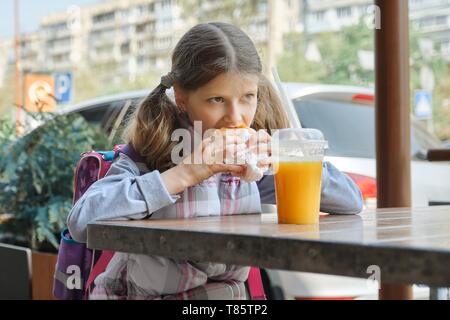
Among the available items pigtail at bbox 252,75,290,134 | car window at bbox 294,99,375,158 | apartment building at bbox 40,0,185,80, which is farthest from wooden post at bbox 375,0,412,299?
apartment building at bbox 40,0,185,80

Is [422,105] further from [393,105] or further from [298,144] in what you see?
[298,144]

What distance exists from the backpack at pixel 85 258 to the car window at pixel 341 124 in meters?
1.75

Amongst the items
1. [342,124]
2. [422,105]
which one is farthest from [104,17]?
[342,124]

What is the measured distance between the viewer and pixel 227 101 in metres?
1.53

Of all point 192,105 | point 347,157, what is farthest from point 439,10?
point 192,105

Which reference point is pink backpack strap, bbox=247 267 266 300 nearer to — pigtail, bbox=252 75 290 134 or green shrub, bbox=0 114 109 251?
pigtail, bbox=252 75 290 134

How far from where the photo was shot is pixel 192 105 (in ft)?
5.29

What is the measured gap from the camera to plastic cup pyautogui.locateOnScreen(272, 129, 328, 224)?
4.07ft

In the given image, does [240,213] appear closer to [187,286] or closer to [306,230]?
[187,286]

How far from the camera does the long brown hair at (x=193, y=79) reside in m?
1.58

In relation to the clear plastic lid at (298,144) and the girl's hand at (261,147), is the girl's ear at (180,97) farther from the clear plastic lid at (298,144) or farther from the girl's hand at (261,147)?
the clear plastic lid at (298,144)

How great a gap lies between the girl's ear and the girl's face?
0.05m

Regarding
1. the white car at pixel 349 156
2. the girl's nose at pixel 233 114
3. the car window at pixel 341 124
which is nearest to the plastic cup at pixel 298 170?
the girl's nose at pixel 233 114

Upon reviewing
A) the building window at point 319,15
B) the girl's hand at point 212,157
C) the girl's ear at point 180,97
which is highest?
the building window at point 319,15
